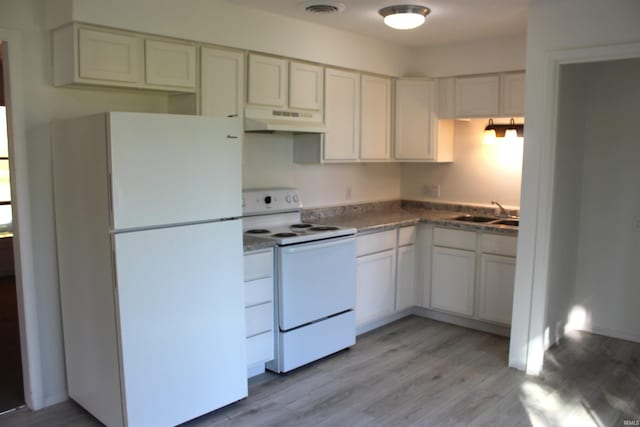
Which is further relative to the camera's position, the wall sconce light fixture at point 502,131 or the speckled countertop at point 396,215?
the wall sconce light fixture at point 502,131

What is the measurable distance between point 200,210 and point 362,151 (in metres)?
2.01

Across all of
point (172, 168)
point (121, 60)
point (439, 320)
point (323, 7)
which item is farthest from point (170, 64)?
point (439, 320)

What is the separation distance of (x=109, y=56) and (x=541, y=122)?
259cm

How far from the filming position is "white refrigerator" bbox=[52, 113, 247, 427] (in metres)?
2.46

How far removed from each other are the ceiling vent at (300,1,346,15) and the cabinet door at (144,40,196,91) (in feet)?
2.62

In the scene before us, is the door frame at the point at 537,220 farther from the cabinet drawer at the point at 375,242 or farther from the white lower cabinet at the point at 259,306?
the white lower cabinet at the point at 259,306

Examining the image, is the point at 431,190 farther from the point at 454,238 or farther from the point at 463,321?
the point at 463,321

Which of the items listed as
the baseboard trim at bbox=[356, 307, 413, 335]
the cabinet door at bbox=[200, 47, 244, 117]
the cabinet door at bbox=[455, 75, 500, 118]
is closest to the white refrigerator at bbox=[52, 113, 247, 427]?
the cabinet door at bbox=[200, 47, 244, 117]

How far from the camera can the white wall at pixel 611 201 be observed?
Answer: 389 centimetres

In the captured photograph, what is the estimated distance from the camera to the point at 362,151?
14.4ft

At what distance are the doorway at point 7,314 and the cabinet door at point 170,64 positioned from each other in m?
0.82

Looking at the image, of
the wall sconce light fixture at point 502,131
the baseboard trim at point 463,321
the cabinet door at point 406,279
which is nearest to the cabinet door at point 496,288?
the baseboard trim at point 463,321

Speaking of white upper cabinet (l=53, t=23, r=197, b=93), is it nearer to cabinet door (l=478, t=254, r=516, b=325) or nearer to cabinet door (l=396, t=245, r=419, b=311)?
cabinet door (l=396, t=245, r=419, b=311)

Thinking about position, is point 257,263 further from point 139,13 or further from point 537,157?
point 537,157
